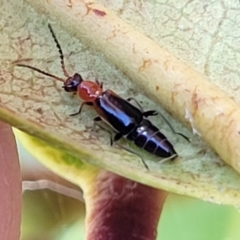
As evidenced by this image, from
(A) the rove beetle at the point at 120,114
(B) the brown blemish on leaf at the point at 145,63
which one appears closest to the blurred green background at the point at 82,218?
(A) the rove beetle at the point at 120,114

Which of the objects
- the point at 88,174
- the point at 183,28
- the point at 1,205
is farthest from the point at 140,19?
the point at 88,174

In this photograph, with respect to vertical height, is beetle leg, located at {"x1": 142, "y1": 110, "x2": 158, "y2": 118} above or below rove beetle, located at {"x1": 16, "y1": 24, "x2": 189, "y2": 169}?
above

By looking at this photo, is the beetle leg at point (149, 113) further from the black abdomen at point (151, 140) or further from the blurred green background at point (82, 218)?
the blurred green background at point (82, 218)

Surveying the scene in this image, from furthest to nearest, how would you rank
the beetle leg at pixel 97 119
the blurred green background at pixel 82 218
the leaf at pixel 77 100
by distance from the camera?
the blurred green background at pixel 82 218 → the beetle leg at pixel 97 119 → the leaf at pixel 77 100

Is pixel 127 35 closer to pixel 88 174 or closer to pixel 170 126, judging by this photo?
pixel 170 126

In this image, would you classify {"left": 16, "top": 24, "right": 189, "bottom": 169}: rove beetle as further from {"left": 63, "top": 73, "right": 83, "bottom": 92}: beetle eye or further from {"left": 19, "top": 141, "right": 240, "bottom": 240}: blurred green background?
{"left": 19, "top": 141, "right": 240, "bottom": 240}: blurred green background

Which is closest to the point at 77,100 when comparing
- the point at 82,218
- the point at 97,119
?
the point at 97,119

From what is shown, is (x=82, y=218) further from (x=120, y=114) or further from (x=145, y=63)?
(x=145, y=63)

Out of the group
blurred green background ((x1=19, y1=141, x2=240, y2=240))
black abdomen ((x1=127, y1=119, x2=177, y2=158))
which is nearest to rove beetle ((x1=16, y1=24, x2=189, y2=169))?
black abdomen ((x1=127, y1=119, x2=177, y2=158))
